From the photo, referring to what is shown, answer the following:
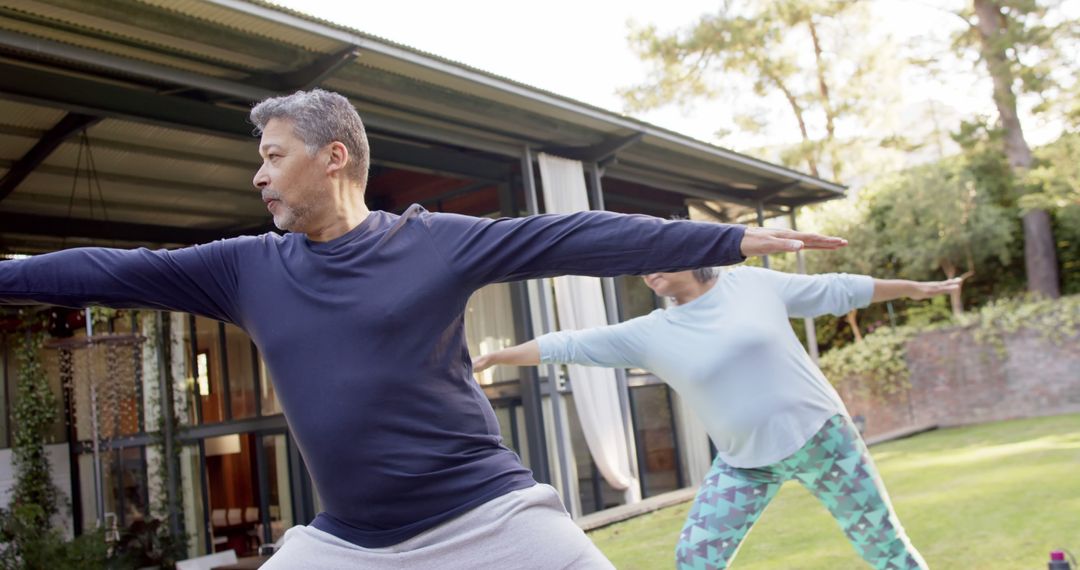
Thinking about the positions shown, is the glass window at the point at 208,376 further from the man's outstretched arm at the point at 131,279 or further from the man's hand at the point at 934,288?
the man's outstretched arm at the point at 131,279

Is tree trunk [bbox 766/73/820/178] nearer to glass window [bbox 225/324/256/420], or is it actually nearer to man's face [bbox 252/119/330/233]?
glass window [bbox 225/324/256/420]

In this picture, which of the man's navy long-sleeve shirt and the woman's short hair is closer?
the man's navy long-sleeve shirt

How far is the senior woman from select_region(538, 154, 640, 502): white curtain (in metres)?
6.62

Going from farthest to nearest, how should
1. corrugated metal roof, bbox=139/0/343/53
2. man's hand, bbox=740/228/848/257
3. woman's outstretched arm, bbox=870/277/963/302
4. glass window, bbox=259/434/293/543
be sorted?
glass window, bbox=259/434/293/543 → corrugated metal roof, bbox=139/0/343/53 → woman's outstretched arm, bbox=870/277/963/302 → man's hand, bbox=740/228/848/257

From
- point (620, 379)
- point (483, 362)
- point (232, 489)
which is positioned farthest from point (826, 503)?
point (232, 489)

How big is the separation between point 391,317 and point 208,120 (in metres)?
6.74

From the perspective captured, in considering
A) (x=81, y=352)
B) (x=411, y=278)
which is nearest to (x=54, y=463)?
(x=81, y=352)

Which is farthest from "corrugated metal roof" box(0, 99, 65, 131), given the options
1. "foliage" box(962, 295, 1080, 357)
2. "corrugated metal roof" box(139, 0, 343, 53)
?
"foliage" box(962, 295, 1080, 357)

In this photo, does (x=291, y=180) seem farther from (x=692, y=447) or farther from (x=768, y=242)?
(x=692, y=447)

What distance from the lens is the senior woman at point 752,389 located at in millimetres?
3887

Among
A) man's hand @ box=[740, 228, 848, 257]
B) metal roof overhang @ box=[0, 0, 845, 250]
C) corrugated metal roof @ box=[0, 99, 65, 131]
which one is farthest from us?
corrugated metal roof @ box=[0, 99, 65, 131]

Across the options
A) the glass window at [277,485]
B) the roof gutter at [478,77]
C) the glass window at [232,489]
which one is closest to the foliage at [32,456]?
the glass window at [232,489]

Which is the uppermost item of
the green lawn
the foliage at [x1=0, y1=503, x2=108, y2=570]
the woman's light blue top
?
the woman's light blue top

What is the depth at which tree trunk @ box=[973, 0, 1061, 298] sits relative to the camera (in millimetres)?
20562
